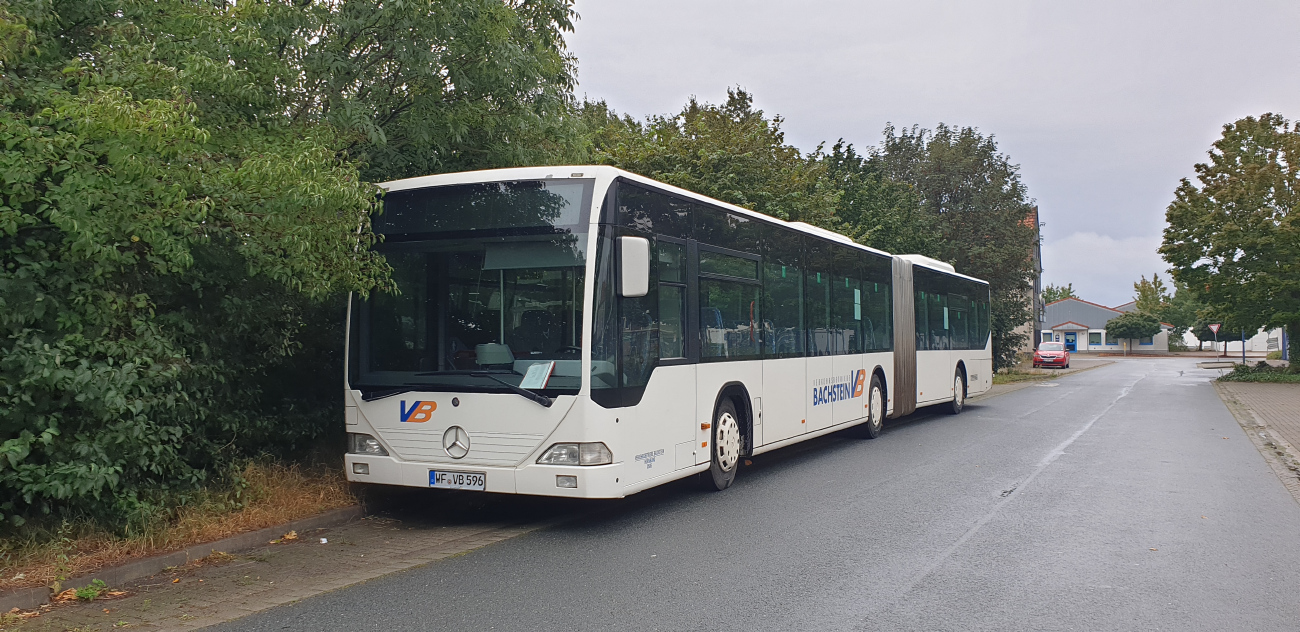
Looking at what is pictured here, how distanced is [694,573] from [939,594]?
5.18 feet

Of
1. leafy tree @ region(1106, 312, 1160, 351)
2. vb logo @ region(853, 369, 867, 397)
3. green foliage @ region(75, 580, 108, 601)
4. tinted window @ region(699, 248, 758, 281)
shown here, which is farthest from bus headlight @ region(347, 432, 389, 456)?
leafy tree @ region(1106, 312, 1160, 351)

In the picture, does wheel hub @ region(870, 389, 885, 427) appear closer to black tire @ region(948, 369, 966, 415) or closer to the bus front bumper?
black tire @ region(948, 369, 966, 415)

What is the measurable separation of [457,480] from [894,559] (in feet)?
11.2

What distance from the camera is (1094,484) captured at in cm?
1002

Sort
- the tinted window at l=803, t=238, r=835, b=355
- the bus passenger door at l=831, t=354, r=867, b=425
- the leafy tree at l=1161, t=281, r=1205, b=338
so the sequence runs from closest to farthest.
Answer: the tinted window at l=803, t=238, r=835, b=355
the bus passenger door at l=831, t=354, r=867, b=425
the leafy tree at l=1161, t=281, r=1205, b=338

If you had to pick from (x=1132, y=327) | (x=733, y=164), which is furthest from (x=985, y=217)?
(x=1132, y=327)

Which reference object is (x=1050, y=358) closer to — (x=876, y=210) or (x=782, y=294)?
(x=876, y=210)

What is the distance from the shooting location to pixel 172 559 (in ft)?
20.7

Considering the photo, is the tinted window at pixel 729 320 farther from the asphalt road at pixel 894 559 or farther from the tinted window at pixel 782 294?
the asphalt road at pixel 894 559

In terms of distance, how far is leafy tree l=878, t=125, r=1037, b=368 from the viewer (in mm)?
37094

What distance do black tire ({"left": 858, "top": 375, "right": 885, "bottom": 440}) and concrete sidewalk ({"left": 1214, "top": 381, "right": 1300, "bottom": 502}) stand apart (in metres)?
5.23

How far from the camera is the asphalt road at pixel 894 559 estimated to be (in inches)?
207

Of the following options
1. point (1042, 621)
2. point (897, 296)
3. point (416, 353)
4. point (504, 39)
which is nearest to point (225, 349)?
point (416, 353)

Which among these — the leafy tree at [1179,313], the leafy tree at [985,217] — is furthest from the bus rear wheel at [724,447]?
the leafy tree at [1179,313]
